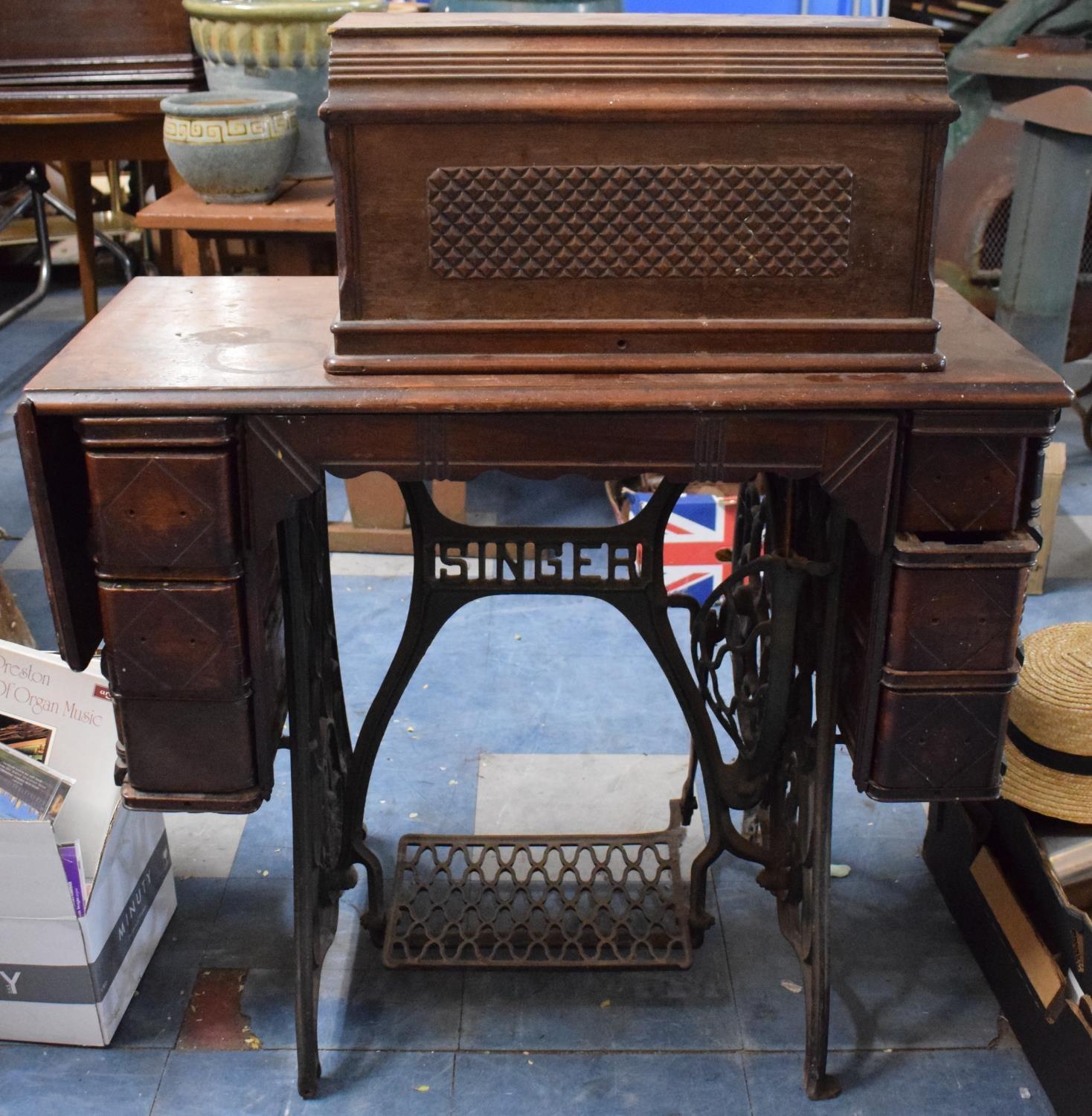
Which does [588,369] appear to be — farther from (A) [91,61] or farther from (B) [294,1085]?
(A) [91,61]

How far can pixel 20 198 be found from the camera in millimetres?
4547

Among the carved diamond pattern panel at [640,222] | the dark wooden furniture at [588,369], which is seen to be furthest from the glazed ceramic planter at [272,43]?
the carved diamond pattern panel at [640,222]

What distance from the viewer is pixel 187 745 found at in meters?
1.71

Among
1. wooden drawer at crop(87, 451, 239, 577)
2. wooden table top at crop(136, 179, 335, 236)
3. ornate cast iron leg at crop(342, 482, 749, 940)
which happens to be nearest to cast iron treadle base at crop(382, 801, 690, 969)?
ornate cast iron leg at crop(342, 482, 749, 940)

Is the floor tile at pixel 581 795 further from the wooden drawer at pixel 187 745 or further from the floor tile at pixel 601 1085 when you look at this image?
the wooden drawer at pixel 187 745

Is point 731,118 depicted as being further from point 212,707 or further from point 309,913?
point 309,913

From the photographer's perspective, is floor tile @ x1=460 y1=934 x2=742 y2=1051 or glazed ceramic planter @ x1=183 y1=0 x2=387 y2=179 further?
glazed ceramic planter @ x1=183 y1=0 x2=387 y2=179

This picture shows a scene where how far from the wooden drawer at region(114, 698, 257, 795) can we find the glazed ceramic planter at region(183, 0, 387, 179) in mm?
2014

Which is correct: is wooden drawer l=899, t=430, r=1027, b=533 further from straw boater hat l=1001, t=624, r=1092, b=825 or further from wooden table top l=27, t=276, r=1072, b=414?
straw boater hat l=1001, t=624, r=1092, b=825

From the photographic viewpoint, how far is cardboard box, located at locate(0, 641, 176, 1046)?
76.0 inches

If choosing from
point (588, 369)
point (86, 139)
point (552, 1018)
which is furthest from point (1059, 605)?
point (86, 139)

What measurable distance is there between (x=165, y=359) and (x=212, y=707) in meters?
0.43

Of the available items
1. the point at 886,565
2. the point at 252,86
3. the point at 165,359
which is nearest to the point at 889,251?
the point at 886,565

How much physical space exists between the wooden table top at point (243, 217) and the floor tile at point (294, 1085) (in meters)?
1.97
